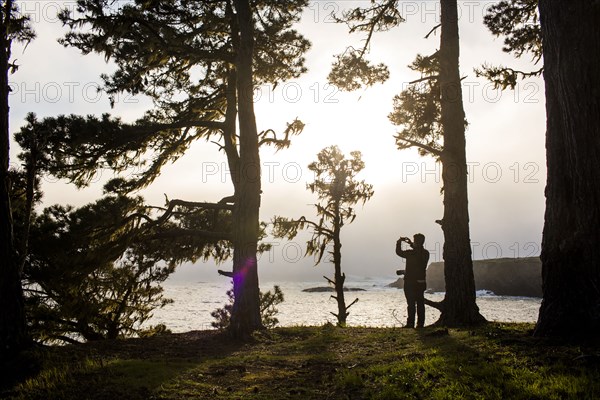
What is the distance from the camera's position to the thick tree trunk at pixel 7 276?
7.76 meters

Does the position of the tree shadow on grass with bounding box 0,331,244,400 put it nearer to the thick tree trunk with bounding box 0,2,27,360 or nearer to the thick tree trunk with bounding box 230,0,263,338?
the thick tree trunk with bounding box 0,2,27,360

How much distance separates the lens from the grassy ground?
490 centimetres

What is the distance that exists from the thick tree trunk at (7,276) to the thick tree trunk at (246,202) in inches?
204

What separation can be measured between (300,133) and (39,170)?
7437mm

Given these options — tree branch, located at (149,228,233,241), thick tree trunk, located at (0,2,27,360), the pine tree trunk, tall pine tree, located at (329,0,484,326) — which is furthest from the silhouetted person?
the pine tree trunk

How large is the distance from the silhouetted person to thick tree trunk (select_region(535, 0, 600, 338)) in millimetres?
4514

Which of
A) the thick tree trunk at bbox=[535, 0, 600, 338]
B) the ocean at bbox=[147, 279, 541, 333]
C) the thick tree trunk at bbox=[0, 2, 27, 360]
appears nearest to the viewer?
the thick tree trunk at bbox=[535, 0, 600, 338]

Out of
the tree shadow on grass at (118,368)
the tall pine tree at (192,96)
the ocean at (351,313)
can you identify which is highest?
the tall pine tree at (192,96)

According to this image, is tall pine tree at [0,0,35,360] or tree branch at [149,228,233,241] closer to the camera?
tall pine tree at [0,0,35,360]

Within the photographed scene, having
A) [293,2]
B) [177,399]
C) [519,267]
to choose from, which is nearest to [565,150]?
[177,399]

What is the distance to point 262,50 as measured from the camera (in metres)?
14.5

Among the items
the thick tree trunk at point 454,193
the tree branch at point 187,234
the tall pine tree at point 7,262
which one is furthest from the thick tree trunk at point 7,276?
the thick tree trunk at point 454,193

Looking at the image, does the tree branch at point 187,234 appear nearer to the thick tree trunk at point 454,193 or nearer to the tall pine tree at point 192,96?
the tall pine tree at point 192,96

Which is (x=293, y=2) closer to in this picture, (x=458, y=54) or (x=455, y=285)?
(x=458, y=54)
